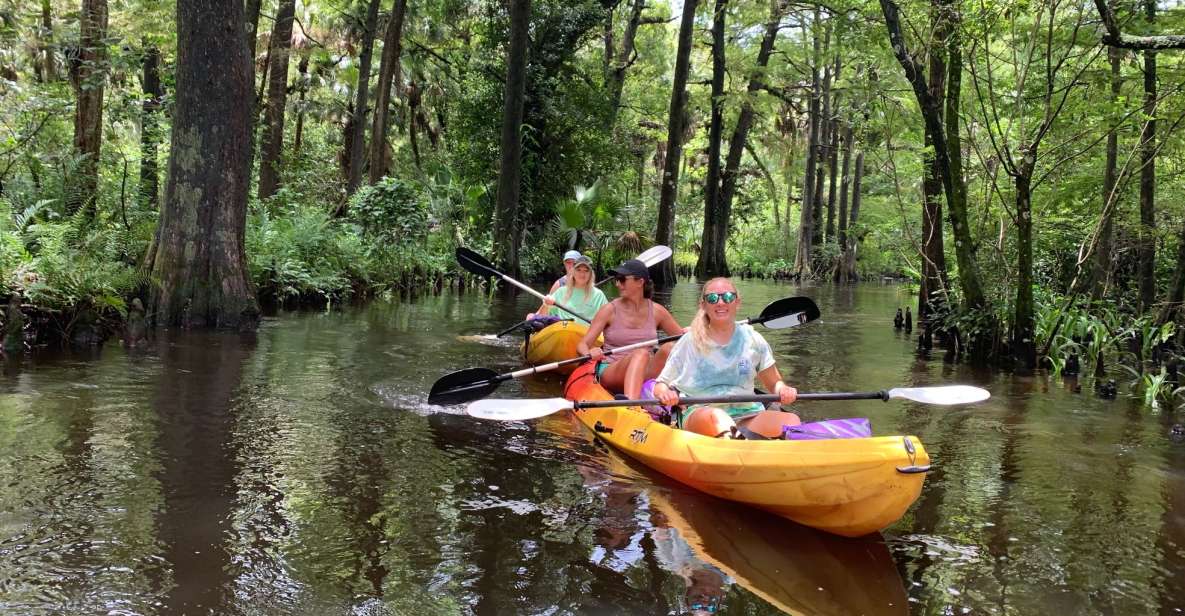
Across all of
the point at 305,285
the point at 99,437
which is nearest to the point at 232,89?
the point at 305,285

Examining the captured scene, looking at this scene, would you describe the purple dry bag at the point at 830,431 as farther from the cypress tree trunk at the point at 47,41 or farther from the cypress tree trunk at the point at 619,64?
the cypress tree trunk at the point at 619,64

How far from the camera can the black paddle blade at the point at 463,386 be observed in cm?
588

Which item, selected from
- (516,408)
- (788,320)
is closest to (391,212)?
(788,320)

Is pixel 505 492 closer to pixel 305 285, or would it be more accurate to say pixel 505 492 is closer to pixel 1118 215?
pixel 305 285

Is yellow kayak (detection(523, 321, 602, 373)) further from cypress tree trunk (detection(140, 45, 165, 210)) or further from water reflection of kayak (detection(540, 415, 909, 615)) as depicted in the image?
cypress tree trunk (detection(140, 45, 165, 210))

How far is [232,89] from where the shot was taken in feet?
31.6

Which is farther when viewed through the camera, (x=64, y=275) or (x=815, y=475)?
(x=64, y=275)

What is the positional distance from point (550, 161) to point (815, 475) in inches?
719

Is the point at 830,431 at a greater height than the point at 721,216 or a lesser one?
Result: lesser

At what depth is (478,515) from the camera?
4.34 m

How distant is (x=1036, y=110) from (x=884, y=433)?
7104 millimetres

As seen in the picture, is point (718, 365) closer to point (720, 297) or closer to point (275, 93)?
point (720, 297)

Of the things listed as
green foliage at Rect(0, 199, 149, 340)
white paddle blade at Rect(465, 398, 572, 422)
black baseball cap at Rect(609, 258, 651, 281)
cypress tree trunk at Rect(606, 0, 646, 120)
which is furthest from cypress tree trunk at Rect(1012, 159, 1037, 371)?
cypress tree trunk at Rect(606, 0, 646, 120)

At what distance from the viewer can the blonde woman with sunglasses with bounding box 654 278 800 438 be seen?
5.03 meters
